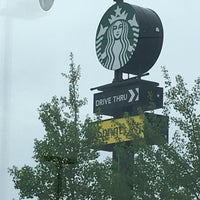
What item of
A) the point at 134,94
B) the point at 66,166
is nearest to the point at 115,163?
the point at 66,166

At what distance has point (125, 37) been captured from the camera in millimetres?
36625

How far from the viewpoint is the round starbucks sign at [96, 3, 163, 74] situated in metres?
35.9

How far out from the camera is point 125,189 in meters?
23.3

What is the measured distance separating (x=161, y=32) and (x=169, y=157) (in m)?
14.0

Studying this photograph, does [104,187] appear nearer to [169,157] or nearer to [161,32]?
[169,157]

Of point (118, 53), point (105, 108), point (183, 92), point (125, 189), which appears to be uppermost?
point (118, 53)

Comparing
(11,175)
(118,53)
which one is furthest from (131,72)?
(11,175)

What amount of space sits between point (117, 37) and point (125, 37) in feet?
2.26

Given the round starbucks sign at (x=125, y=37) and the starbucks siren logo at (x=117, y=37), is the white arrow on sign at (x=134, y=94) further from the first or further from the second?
the starbucks siren logo at (x=117, y=37)

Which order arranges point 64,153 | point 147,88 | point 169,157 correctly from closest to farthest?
point 169,157
point 64,153
point 147,88

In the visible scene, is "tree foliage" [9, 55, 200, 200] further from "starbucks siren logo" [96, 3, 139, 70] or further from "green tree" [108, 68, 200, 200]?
"starbucks siren logo" [96, 3, 139, 70]

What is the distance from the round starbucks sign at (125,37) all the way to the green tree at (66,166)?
10658mm

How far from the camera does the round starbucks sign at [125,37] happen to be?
35.9 m

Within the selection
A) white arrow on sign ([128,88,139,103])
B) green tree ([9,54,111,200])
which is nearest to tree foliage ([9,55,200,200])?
green tree ([9,54,111,200])
